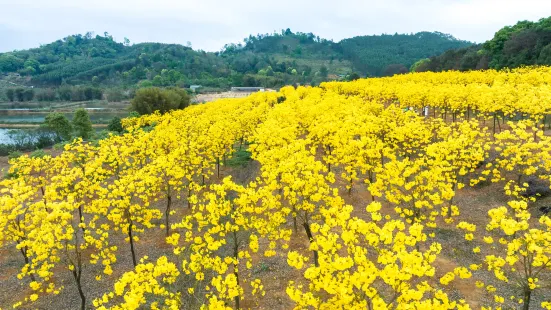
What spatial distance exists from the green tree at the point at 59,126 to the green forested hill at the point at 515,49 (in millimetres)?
88509

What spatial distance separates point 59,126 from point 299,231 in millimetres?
61928

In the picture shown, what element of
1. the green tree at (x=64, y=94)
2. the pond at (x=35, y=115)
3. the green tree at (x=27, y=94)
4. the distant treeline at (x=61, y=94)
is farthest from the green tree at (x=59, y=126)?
the green tree at (x=27, y=94)

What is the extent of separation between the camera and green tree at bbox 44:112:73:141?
217 ft

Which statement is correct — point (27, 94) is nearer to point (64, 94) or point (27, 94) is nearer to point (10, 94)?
point (10, 94)

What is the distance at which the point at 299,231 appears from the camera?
75.9 feet

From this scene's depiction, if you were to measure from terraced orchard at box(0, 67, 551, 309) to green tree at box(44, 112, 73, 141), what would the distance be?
4630 cm

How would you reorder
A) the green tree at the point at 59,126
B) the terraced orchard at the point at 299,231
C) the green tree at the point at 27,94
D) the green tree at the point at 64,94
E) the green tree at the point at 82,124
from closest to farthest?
the terraced orchard at the point at 299,231 < the green tree at the point at 59,126 < the green tree at the point at 82,124 < the green tree at the point at 27,94 < the green tree at the point at 64,94

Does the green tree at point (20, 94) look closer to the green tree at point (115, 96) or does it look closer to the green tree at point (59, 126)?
the green tree at point (115, 96)

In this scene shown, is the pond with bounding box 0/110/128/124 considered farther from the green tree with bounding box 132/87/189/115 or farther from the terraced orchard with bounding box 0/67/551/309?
the terraced orchard with bounding box 0/67/551/309

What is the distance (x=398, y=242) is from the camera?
10.4 metres

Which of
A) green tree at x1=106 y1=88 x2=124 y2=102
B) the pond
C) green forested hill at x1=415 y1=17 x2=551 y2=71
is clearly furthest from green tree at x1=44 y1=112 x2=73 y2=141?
green tree at x1=106 y1=88 x2=124 y2=102

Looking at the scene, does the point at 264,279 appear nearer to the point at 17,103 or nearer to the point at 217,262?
the point at 217,262

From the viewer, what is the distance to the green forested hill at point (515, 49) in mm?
70875

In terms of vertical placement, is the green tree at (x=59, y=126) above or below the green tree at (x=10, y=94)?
below
